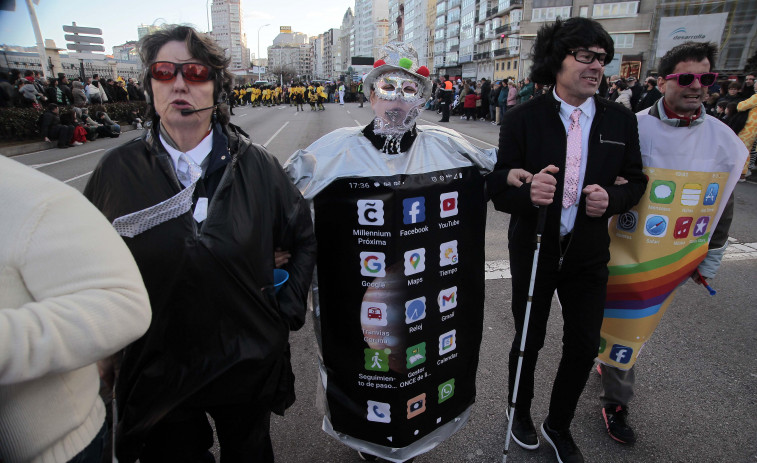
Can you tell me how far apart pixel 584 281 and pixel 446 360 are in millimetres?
791

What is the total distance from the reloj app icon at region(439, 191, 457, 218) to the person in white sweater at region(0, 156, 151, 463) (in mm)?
1244

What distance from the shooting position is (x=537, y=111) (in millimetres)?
2207

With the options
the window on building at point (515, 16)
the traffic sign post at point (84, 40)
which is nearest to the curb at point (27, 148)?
the traffic sign post at point (84, 40)

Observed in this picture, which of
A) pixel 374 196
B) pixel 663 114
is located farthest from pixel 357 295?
pixel 663 114

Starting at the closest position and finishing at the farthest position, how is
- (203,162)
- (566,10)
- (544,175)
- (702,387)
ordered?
(203,162)
(544,175)
(702,387)
(566,10)

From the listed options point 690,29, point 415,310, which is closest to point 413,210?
point 415,310

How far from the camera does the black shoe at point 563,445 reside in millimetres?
2328

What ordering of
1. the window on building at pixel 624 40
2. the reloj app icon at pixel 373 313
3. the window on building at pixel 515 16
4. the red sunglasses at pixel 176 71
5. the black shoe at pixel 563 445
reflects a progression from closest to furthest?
the red sunglasses at pixel 176 71
the reloj app icon at pixel 373 313
the black shoe at pixel 563 445
the window on building at pixel 624 40
the window on building at pixel 515 16

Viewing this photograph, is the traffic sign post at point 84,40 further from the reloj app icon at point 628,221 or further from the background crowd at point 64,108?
the reloj app icon at point 628,221

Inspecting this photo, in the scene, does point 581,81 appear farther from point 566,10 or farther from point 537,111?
point 566,10

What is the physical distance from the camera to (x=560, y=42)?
2.15 m

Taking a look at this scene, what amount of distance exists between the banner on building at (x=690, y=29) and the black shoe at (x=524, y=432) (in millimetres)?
35988

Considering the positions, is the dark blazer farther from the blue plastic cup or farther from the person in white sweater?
the person in white sweater

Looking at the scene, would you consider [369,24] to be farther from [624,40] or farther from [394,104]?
[394,104]
